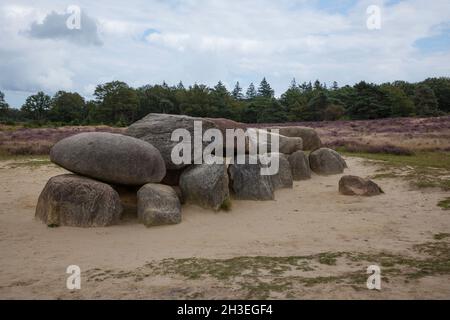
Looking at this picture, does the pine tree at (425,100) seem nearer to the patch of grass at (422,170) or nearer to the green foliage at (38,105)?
the patch of grass at (422,170)

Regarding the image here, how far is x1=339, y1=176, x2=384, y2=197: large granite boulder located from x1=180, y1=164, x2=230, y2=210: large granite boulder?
3.86 metres

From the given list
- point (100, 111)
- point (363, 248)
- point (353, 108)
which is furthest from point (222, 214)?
point (100, 111)

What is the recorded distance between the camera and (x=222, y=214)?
10.3 metres

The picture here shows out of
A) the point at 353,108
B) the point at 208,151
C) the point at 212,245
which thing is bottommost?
the point at 212,245

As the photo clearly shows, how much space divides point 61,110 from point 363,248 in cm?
6621

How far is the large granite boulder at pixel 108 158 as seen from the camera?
945cm

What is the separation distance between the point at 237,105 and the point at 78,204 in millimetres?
59321

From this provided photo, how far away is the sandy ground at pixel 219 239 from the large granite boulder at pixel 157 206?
242 millimetres

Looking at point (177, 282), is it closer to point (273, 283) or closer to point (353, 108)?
point (273, 283)

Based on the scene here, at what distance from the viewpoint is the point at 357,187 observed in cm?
1231

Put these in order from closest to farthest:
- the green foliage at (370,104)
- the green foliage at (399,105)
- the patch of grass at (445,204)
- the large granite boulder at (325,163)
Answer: the patch of grass at (445,204) < the large granite boulder at (325,163) < the green foliage at (399,105) < the green foliage at (370,104)

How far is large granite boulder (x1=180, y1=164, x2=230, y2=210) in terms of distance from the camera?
34.3ft

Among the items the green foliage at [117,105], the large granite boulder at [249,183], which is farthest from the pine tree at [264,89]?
the large granite boulder at [249,183]

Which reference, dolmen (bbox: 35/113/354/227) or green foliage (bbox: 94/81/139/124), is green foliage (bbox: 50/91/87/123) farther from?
dolmen (bbox: 35/113/354/227)
